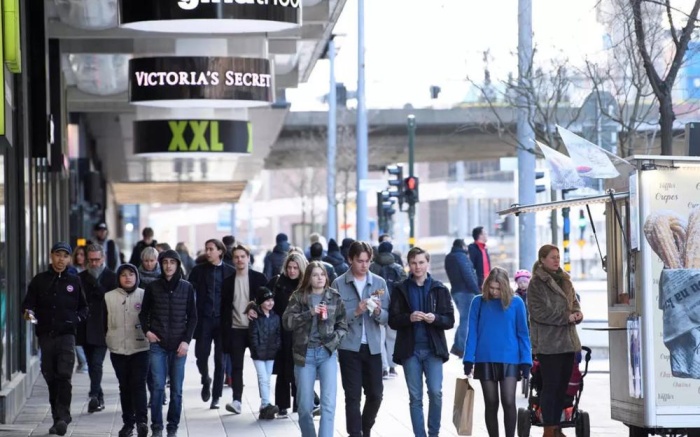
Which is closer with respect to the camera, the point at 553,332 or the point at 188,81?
the point at 553,332

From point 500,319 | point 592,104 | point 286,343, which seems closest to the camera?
point 500,319

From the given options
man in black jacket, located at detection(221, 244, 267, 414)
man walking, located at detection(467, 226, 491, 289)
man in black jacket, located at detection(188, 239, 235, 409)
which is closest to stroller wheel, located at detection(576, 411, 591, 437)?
man in black jacket, located at detection(221, 244, 267, 414)

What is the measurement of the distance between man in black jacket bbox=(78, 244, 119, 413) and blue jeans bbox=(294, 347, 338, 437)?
4659mm

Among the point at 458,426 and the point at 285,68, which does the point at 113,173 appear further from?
the point at 458,426

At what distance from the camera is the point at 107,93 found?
31.5 meters

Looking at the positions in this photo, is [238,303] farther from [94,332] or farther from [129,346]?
[129,346]

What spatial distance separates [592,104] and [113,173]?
84.3ft

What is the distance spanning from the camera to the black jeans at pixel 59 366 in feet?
50.9

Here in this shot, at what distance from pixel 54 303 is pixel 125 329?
2.72 feet

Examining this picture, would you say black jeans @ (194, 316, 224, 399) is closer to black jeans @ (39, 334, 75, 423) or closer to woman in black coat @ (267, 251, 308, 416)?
woman in black coat @ (267, 251, 308, 416)

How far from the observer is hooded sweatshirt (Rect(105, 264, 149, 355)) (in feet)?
49.6

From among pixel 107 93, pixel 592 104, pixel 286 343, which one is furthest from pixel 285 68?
pixel 286 343

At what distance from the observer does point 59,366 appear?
1555cm

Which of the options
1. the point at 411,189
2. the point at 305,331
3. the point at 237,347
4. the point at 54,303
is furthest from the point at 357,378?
the point at 411,189
